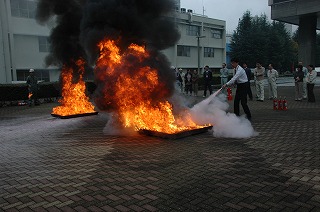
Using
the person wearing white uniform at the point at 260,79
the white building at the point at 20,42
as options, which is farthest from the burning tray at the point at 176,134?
the white building at the point at 20,42

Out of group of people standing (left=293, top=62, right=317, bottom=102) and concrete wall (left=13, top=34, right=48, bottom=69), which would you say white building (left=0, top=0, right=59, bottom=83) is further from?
group of people standing (left=293, top=62, right=317, bottom=102)

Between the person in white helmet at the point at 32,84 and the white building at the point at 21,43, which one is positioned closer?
the person in white helmet at the point at 32,84

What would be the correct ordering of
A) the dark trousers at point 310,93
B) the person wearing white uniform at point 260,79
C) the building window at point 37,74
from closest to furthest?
the dark trousers at point 310,93 < the person wearing white uniform at point 260,79 < the building window at point 37,74

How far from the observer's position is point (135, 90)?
7121 mm

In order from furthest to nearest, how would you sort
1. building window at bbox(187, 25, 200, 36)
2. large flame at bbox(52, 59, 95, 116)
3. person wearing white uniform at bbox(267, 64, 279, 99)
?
building window at bbox(187, 25, 200, 36), person wearing white uniform at bbox(267, 64, 279, 99), large flame at bbox(52, 59, 95, 116)

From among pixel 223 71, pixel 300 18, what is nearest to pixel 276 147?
pixel 223 71

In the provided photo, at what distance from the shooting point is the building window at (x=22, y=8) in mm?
25750

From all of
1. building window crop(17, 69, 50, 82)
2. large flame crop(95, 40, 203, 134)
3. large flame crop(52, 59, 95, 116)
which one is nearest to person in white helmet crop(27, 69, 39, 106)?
large flame crop(52, 59, 95, 116)

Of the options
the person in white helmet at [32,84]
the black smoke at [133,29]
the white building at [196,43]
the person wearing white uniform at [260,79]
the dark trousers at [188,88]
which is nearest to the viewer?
the black smoke at [133,29]

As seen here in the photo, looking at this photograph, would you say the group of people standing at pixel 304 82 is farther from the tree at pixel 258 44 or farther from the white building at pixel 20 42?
A: the tree at pixel 258 44

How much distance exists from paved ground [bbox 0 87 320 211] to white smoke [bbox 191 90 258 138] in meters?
0.34

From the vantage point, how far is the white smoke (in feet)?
23.1

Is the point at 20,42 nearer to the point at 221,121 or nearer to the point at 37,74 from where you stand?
the point at 37,74

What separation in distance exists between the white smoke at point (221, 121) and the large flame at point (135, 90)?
23.9 inches
